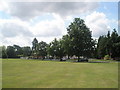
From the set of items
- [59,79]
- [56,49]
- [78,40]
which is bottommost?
[59,79]

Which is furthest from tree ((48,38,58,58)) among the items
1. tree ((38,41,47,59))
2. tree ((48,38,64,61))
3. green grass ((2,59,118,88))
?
green grass ((2,59,118,88))

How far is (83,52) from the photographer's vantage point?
219ft

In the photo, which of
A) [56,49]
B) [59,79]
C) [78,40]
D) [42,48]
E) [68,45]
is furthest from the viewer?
[42,48]

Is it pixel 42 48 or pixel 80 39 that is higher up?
pixel 80 39

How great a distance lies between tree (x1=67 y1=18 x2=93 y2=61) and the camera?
2557 inches

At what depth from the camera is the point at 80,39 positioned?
215ft

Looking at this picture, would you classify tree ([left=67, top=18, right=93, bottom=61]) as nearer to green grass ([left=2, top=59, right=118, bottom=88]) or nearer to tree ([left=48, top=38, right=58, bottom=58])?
tree ([left=48, top=38, right=58, bottom=58])

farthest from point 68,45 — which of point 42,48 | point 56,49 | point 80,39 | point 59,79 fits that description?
point 42,48

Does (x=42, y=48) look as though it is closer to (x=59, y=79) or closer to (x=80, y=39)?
(x=80, y=39)

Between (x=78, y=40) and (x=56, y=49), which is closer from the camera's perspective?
(x=78, y=40)

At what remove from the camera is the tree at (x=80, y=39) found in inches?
2557

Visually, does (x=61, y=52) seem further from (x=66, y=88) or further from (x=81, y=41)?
(x=66, y=88)

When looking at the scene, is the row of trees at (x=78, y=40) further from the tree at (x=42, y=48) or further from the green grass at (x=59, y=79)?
the tree at (x=42, y=48)

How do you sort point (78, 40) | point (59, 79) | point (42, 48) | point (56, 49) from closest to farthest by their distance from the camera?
point (59, 79) < point (78, 40) < point (56, 49) < point (42, 48)
